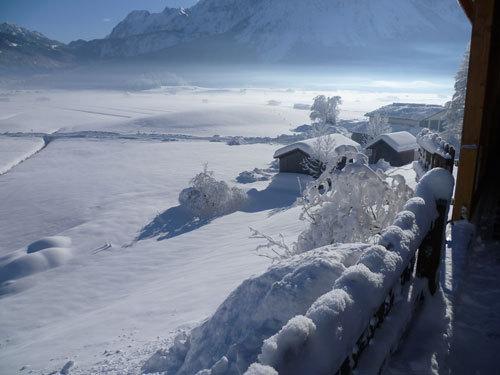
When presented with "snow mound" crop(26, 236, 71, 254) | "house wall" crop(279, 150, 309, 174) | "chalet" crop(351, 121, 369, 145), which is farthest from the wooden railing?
"chalet" crop(351, 121, 369, 145)

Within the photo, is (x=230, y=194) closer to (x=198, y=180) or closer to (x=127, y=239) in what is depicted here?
(x=198, y=180)

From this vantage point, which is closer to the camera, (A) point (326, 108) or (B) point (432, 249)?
(B) point (432, 249)

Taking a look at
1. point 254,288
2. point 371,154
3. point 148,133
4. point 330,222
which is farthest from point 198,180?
point 148,133

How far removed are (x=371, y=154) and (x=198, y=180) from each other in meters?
16.2

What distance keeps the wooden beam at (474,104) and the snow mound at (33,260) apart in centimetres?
1713

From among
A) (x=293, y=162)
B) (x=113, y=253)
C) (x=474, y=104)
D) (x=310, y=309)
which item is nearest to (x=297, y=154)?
(x=293, y=162)

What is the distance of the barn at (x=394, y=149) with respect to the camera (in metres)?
33.9

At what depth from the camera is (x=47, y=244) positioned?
2055 centimetres

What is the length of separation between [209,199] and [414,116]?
4414cm

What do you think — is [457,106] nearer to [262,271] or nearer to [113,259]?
[113,259]

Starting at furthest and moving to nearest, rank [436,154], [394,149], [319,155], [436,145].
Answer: [394,149] < [319,155] < [436,145] < [436,154]

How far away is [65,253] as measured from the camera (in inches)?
776

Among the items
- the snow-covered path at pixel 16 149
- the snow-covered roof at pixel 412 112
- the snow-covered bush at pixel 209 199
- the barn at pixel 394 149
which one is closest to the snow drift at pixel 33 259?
the snow-covered bush at pixel 209 199

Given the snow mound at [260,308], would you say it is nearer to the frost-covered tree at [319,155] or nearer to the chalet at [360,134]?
the frost-covered tree at [319,155]
